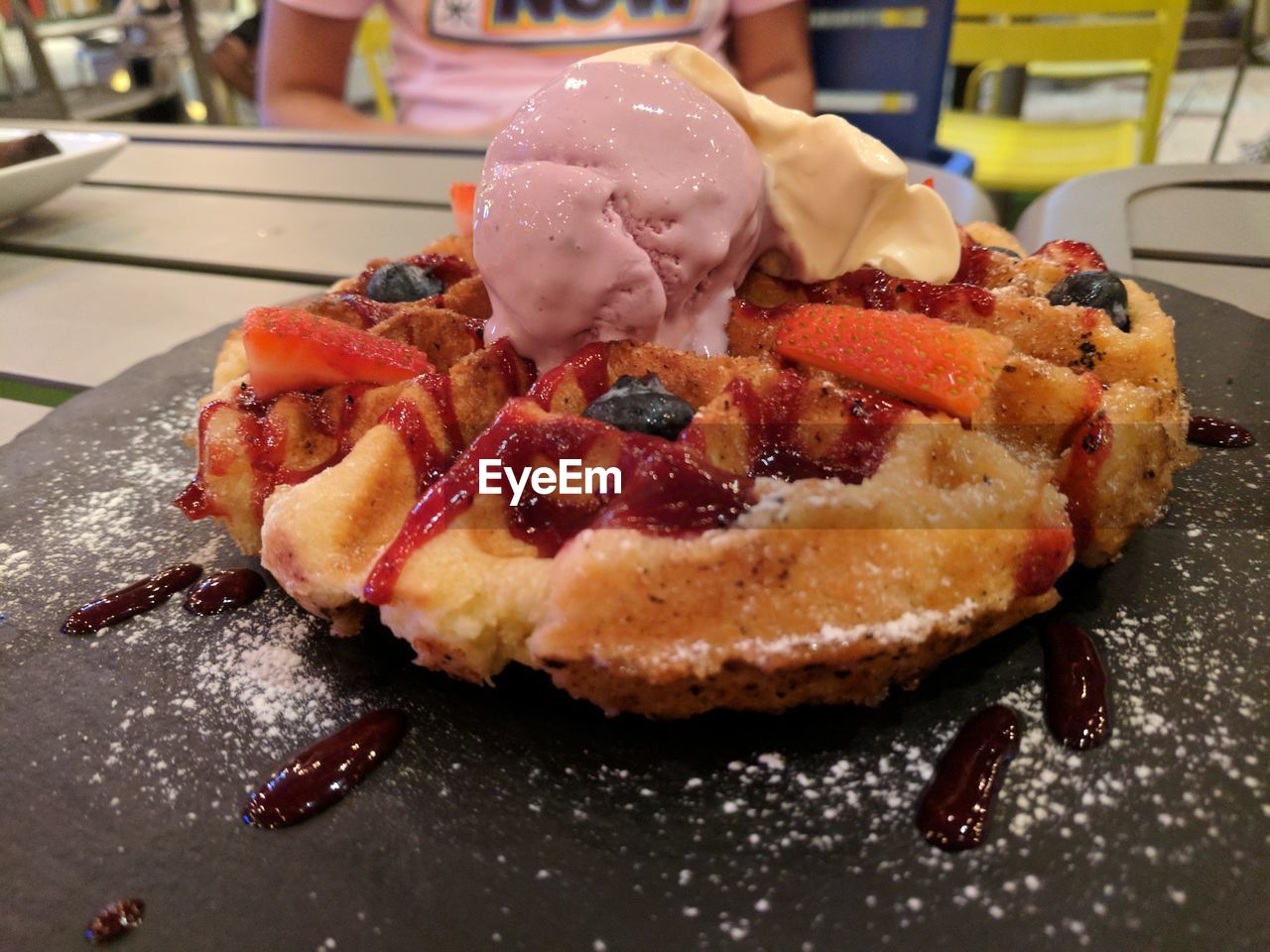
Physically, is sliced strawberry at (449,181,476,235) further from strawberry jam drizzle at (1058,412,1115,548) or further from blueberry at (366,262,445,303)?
strawberry jam drizzle at (1058,412,1115,548)

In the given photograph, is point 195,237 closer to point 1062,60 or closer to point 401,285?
point 401,285

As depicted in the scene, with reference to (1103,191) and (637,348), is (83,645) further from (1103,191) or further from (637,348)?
(1103,191)

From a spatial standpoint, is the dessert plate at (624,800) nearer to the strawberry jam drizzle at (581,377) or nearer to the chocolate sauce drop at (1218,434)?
the chocolate sauce drop at (1218,434)

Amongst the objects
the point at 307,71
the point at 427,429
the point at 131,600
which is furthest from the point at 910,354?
the point at 307,71

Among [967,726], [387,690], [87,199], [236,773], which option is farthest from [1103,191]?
[87,199]

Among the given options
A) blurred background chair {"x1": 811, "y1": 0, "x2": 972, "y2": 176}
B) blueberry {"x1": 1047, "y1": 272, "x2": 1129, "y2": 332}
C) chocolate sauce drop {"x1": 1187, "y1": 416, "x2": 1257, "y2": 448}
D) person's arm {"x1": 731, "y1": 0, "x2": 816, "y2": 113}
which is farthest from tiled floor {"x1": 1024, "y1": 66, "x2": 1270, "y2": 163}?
blueberry {"x1": 1047, "y1": 272, "x2": 1129, "y2": 332}

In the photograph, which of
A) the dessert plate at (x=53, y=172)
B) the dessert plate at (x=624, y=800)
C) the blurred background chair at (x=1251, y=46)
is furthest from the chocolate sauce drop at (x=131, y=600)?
the blurred background chair at (x=1251, y=46)

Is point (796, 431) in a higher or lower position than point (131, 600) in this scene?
higher
